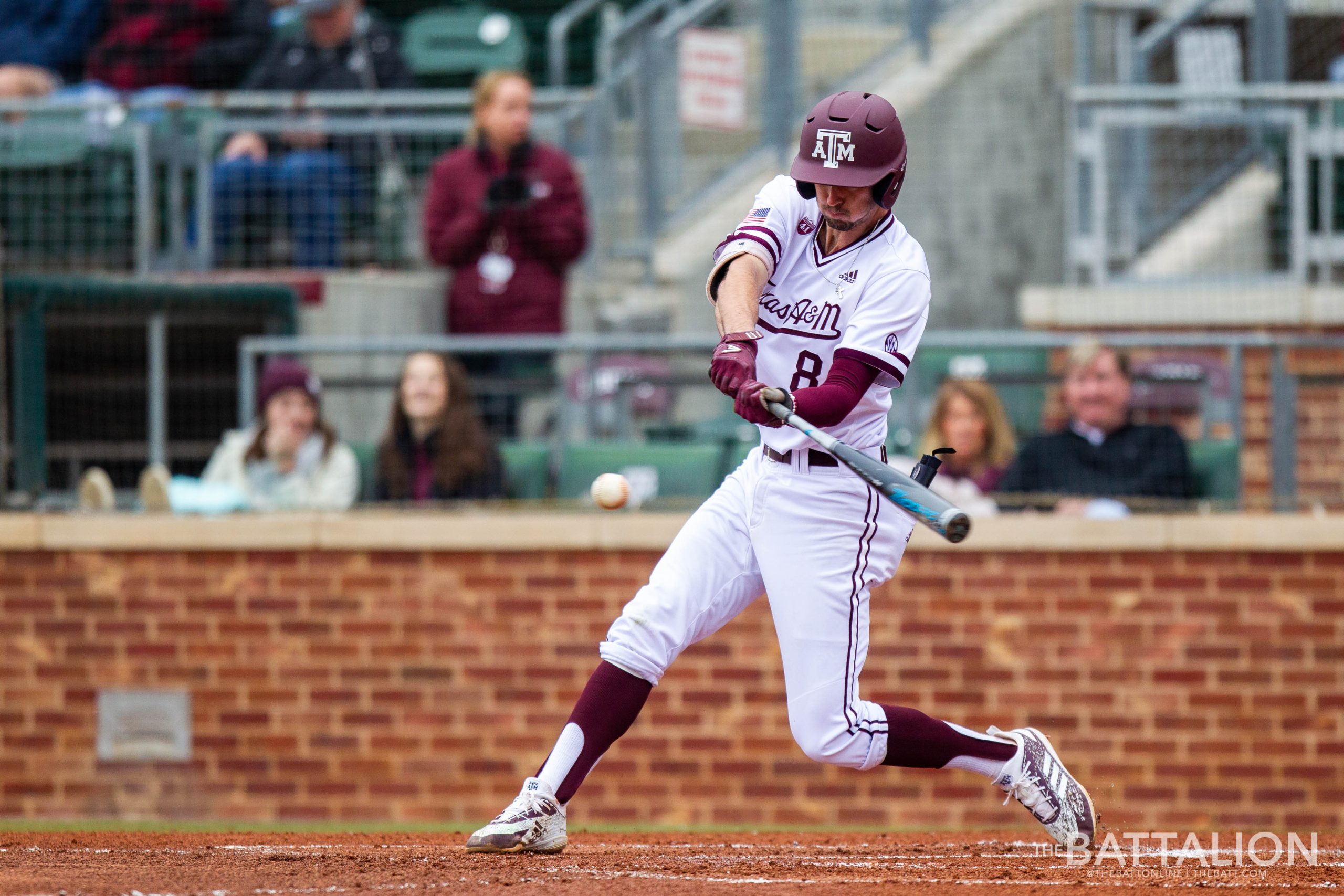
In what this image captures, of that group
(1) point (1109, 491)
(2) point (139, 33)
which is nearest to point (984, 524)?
(1) point (1109, 491)

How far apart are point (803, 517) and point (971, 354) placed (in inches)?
110

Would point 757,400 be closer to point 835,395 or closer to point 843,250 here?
point 835,395

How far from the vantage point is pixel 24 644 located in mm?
7184

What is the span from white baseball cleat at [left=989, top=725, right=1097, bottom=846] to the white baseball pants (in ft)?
1.51

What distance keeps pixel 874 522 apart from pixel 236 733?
142 inches

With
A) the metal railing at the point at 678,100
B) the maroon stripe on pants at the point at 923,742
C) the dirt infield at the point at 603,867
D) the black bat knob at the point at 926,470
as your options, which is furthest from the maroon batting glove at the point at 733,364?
the metal railing at the point at 678,100

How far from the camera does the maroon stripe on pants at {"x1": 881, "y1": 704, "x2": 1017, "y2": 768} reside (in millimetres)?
4605

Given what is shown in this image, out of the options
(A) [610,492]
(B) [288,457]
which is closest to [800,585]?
(A) [610,492]

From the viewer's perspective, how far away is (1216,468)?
6789 mm

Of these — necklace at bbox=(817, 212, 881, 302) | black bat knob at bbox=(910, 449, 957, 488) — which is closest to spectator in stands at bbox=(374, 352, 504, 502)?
necklace at bbox=(817, 212, 881, 302)

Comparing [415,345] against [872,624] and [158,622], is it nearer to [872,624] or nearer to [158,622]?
[158,622]

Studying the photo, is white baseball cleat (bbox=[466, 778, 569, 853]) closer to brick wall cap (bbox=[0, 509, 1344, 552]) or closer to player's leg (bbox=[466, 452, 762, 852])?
player's leg (bbox=[466, 452, 762, 852])

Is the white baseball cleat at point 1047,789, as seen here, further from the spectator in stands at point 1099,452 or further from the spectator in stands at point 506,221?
the spectator in stands at point 506,221

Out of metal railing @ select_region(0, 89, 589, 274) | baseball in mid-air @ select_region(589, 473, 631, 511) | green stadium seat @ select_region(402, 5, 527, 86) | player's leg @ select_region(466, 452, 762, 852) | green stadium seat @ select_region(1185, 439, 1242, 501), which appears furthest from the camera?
green stadium seat @ select_region(402, 5, 527, 86)
